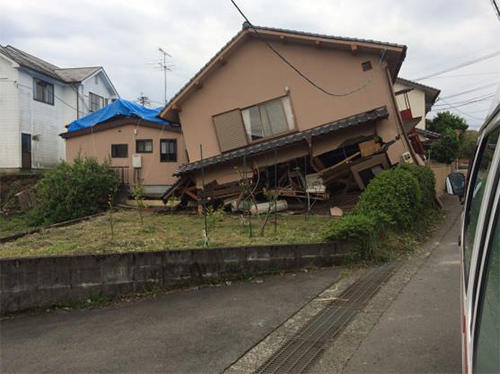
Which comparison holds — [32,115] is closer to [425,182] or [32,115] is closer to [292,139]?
[292,139]

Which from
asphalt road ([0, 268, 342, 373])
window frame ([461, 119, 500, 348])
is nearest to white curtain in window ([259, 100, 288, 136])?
asphalt road ([0, 268, 342, 373])

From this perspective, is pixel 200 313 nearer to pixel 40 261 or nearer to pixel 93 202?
pixel 40 261

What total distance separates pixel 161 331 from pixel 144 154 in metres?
15.6

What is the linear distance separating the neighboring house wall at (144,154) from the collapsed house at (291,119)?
14.7ft

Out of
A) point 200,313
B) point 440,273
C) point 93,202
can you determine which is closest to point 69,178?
point 93,202

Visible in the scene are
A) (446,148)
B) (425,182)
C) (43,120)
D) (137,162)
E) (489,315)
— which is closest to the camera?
(489,315)

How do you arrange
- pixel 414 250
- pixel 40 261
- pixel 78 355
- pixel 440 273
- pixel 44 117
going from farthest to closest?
pixel 44 117
pixel 414 250
pixel 440 273
pixel 40 261
pixel 78 355

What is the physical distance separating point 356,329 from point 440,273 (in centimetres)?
266

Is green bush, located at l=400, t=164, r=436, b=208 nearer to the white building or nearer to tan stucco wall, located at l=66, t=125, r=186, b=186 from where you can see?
tan stucco wall, located at l=66, t=125, r=186, b=186

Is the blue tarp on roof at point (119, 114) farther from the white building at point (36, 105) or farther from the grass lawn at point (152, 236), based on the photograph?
the grass lawn at point (152, 236)

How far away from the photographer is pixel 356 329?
4.57 meters

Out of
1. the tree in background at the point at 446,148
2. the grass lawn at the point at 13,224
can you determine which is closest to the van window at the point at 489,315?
the grass lawn at the point at 13,224

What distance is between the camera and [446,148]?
23.0m

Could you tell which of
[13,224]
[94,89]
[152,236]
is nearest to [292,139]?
[152,236]
